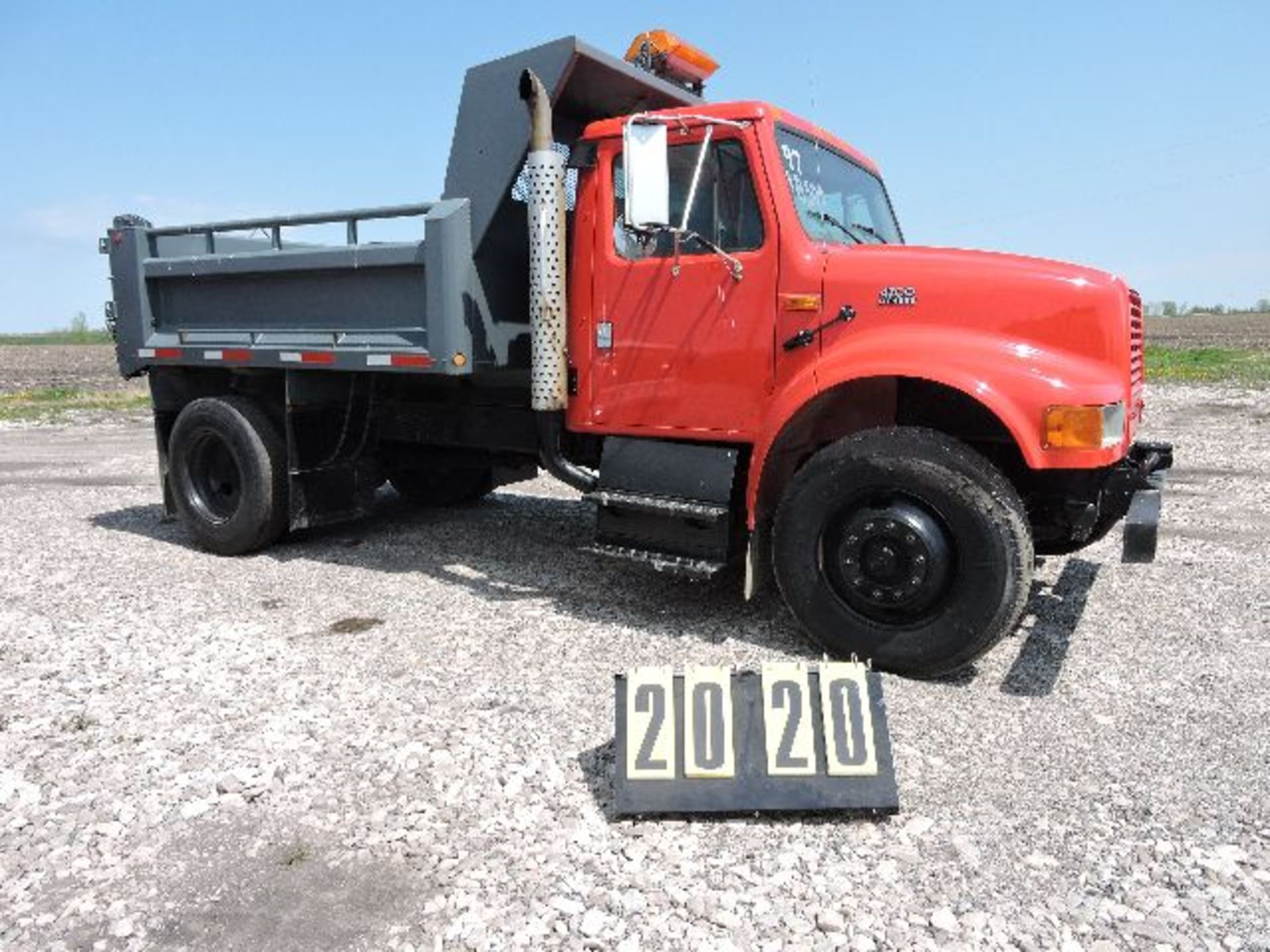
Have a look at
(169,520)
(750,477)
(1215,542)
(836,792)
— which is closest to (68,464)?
(169,520)

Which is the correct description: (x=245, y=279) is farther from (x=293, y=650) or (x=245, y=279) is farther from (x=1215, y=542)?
(x=1215, y=542)

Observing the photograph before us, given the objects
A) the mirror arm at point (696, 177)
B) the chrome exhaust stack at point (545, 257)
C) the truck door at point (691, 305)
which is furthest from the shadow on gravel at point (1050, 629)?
the mirror arm at point (696, 177)

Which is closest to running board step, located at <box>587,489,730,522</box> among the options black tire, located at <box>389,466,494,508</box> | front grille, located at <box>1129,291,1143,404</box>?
front grille, located at <box>1129,291,1143,404</box>

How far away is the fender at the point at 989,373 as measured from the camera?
3.64 metres

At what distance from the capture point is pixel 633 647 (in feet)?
14.5

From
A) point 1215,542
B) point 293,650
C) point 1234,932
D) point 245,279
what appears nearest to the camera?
point 1234,932

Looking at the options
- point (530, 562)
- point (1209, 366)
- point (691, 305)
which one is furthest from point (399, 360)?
point (1209, 366)

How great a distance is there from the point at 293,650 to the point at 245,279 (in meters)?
2.76

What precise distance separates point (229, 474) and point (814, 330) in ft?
14.7

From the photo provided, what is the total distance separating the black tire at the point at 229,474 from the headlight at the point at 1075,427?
15.8 feet

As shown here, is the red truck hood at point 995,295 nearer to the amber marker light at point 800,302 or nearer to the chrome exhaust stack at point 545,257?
the amber marker light at point 800,302

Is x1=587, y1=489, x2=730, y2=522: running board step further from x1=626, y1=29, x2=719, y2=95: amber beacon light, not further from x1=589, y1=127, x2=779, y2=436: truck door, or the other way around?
x1=626, y1=29, x2=719, y2=95: amber beacon light

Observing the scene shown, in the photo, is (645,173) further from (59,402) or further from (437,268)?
(59,402)

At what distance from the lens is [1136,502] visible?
3779 millimetres
